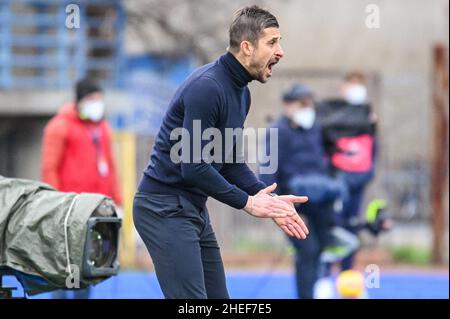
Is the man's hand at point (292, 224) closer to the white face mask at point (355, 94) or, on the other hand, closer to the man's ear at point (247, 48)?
the man's ear at point (247, 48)

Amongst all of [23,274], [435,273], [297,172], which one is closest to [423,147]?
[435,273]

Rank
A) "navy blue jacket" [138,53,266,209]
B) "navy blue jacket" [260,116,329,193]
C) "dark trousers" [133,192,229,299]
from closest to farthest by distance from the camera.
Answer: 1. "navy blue jacket" [138,53,266,209]
2. "dark trousers" [133,192,229,299]
3. "navy blue jacket" [260,116,329,193]

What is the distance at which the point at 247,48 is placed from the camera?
652 centimetres

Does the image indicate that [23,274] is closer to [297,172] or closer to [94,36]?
[297,172]

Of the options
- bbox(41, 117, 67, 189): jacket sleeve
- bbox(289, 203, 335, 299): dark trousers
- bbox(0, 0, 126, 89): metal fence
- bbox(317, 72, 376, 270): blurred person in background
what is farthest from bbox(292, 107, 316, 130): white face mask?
bbox(0, 0, 126, 89): metal fence

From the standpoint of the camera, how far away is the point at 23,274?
280 inches

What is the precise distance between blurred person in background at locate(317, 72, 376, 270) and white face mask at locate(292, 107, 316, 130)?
43.0 inches

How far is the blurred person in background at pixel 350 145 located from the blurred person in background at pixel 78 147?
9.36 feet

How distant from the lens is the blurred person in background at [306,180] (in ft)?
35.3

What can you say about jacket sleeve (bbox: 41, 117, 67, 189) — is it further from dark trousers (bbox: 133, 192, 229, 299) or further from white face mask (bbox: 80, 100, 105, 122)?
dark trousers (bbox: 133, 192, 229, 299)

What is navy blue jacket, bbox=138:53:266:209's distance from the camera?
20.7 ft

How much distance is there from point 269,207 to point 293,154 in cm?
485

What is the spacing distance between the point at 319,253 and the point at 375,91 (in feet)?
22.7

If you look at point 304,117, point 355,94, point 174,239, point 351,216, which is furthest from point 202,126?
point 355,94
